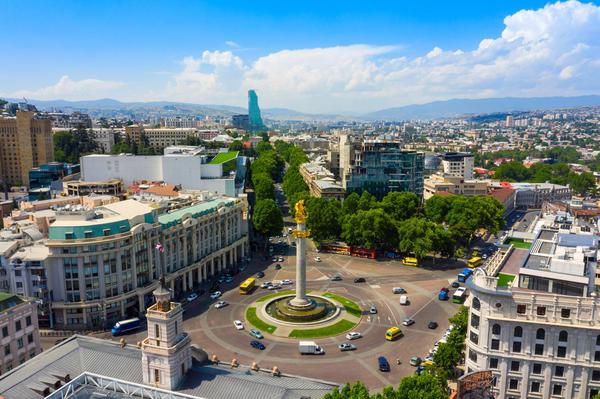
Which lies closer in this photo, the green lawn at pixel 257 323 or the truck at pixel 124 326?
the truck at pixel 124 326

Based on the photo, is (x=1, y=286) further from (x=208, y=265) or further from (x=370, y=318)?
(x=370, y=318)

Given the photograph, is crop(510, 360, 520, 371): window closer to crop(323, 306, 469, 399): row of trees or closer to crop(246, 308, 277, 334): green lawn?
crop(323, 306, 469, 399): row of trees

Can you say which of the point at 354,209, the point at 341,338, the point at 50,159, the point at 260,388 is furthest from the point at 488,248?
the point at 50,159

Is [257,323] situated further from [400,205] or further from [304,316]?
[400,205]

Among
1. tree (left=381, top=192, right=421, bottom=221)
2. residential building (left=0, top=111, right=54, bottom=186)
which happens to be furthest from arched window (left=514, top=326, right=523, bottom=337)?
residential building (left=0, top=111, right=54, bottom=186)

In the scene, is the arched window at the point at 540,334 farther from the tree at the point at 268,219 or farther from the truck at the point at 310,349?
the tree at the point at 268,219

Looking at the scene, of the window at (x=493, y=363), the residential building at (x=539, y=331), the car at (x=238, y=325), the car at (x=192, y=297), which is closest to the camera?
the residential building at (x=539, y=331)

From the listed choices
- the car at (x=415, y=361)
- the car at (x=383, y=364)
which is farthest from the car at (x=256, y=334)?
the car at (x=415, y=361)
